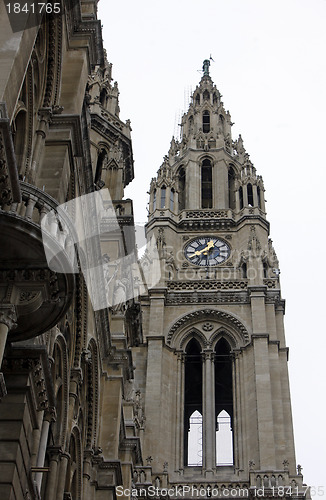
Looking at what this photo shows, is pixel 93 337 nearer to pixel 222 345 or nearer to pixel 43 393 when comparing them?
pixel 43 393

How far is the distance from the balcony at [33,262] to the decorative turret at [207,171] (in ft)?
131

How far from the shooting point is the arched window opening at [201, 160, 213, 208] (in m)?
55.9

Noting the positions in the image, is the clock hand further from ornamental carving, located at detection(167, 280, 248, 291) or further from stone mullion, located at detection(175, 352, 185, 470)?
stone mullion, located at detection(175, 352, 185, 470)

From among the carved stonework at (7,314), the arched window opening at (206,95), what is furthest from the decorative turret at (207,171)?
the carved stonework at (7,314)

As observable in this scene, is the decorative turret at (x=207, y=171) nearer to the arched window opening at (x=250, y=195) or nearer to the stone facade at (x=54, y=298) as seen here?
the arched window opening at (x=250, y=195)

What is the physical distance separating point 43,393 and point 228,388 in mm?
33522

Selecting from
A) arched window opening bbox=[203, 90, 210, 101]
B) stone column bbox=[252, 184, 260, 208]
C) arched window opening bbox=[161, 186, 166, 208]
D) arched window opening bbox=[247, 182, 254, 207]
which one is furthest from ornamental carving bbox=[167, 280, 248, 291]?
arched window opening bbox=[203, 90, 210, 101]

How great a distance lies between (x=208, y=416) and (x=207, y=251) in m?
11.7

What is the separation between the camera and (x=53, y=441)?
1698 centimetres

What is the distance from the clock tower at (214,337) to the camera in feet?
127

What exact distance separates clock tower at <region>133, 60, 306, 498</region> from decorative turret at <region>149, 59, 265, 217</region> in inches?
3.8

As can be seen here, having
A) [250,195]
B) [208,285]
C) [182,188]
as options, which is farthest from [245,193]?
[208,285]

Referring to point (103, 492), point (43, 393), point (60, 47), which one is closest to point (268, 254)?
point (103, 492)

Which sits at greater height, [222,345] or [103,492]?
[222,345]
